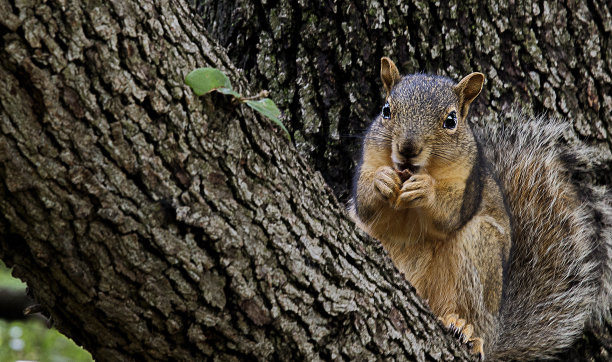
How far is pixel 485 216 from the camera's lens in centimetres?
253

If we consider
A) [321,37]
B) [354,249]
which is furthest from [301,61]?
[354,249]

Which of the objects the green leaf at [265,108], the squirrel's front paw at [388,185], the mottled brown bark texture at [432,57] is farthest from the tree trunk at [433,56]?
the green leaf at [265,108]

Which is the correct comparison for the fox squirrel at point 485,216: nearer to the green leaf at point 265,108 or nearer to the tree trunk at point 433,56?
the tree trunk at point 433,56

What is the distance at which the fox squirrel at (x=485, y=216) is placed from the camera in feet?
7.80

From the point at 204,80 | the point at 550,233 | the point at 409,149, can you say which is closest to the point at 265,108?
the point at 204,80

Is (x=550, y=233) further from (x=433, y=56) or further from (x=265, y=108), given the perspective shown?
(x=265, y=108)

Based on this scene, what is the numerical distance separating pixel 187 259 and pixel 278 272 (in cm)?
24

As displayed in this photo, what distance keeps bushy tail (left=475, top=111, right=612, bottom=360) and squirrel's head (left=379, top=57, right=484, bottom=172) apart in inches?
12.7

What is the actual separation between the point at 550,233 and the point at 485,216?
33cm

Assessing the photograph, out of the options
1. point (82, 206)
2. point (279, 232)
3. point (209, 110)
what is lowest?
point (279, 232)

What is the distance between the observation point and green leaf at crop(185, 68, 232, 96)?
1407 millimetres

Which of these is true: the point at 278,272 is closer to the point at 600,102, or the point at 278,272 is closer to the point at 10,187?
the point at 10,187

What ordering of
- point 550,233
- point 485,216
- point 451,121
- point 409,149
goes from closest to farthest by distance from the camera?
point 409,149 < point 451,121 < point 485,216 < point 550,233

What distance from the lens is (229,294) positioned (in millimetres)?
1521
